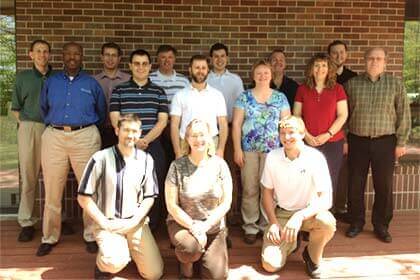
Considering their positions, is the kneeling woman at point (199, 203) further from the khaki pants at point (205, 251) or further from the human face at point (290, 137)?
the human face at point (290, 137)

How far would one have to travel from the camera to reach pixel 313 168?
4262 millimetres

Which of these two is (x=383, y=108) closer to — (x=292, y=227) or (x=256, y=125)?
(x=256, y=125)

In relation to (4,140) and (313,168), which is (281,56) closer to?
(313,168)

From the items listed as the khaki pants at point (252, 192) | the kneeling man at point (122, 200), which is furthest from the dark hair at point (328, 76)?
the kneeling man at point (122, 200)

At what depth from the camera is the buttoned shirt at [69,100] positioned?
182 inches

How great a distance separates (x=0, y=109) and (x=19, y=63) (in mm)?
667

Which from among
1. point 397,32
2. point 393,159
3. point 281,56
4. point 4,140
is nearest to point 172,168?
point 281,56

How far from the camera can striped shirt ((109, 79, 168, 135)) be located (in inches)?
185

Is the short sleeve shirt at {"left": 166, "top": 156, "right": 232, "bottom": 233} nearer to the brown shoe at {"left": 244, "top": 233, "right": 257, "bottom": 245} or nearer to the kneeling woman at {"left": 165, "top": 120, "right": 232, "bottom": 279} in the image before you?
the kneeling woman at {"left": 165, "top": 120, "right": 232, "bottom": 279}

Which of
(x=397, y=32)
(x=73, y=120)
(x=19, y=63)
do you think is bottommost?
(x=73, y=120)

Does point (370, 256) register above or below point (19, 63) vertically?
below

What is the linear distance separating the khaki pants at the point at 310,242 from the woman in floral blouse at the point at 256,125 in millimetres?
584

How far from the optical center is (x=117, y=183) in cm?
414

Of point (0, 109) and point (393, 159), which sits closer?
point (393, 159)
